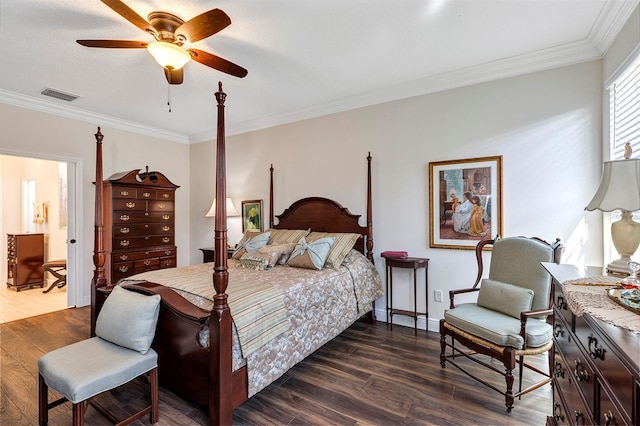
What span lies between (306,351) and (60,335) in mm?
2911

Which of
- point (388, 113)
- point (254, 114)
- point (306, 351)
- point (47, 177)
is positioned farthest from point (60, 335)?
point (388, 113)

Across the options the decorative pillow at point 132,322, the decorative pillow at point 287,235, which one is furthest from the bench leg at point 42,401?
the decorative pillow at point 287,235

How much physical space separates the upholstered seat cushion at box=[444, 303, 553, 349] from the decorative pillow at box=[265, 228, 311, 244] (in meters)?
1.95

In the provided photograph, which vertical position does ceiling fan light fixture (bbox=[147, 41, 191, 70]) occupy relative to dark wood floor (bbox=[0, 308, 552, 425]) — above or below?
above

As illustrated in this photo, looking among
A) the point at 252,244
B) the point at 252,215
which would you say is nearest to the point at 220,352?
the point at 252,244

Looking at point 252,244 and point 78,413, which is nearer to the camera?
point 78,413

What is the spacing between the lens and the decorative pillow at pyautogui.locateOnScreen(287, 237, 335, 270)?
311 cm

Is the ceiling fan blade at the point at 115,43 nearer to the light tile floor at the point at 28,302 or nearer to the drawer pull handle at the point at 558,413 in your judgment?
the drawer pull handle at the point at 558,413

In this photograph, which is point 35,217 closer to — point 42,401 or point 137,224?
point 137,224

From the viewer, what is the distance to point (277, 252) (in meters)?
3.33

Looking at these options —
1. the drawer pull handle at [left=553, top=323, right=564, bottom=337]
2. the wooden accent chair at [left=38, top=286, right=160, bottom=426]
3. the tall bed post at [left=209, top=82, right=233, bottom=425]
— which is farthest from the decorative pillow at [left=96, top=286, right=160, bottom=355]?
the drawer pull handle at [left=553, top=323, right=564, bottom=337]

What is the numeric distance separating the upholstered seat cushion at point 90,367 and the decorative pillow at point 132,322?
0.18 ft

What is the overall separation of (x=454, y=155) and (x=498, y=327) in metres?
1.87

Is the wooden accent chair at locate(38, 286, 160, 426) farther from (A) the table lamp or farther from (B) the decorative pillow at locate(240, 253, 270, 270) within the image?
(A) the table lamp
